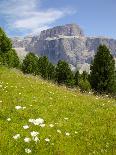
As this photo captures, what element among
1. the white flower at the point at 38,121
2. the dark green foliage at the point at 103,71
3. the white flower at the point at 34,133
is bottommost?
the dark green foliage at the point at 103,71

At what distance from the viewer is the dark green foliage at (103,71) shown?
256 ft

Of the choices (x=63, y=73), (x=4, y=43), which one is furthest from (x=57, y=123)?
(x=63, y=73)

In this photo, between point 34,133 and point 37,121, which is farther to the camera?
point 37,121

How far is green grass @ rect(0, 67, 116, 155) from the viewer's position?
662 inches

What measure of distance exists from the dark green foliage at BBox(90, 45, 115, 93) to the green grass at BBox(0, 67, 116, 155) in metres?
51.8

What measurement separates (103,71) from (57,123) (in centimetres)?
6007

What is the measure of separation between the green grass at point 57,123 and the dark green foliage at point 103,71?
51811 mm

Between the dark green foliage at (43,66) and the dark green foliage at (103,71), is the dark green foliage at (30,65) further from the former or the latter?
the dark green foliage at (103,71)

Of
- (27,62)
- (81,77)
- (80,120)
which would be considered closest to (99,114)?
(80,120)

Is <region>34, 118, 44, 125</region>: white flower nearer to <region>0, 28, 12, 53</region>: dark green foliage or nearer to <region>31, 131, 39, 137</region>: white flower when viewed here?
<region>31, 131, 39, 137</region>: white flower

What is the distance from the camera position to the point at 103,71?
7844cm

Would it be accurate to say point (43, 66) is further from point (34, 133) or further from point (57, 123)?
point (34, 133)

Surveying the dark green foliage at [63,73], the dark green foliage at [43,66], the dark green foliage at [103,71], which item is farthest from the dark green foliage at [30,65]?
the dark green foliage at [103,71]

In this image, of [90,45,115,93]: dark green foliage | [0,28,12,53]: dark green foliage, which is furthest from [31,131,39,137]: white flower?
[0,28,12,53]: dark green foliage
